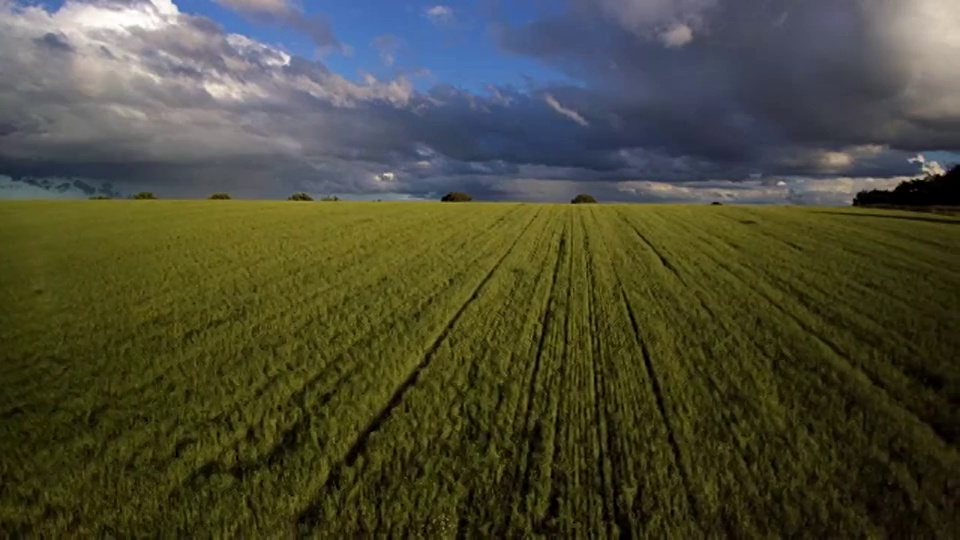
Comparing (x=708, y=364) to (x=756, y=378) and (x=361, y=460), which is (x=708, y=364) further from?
(x=361, y=460)

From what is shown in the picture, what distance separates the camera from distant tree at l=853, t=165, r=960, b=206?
219 ft

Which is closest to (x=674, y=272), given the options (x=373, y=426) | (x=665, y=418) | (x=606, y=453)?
(x=665, y=418)

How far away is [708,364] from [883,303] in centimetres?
713

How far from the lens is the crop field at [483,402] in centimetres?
639

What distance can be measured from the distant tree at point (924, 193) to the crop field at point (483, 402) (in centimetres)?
6076

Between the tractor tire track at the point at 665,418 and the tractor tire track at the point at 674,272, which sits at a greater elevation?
the tractor tire track at the point at 674,272

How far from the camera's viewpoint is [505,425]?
8148 mm

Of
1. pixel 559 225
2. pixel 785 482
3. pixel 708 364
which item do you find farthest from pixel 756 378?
pixel 559 225

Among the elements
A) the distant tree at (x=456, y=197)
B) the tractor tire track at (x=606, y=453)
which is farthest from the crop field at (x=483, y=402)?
the distant tree at (x=456, y=197)

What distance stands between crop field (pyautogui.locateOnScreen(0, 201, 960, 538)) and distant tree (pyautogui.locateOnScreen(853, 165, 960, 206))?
60762mm

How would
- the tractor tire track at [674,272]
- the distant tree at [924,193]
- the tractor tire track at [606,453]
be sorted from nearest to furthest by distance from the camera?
the tractor tire track at [606,453] < the tractor tire track at [674,272] < the distant tree at [924,193]

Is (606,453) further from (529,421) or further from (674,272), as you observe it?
(674,272)

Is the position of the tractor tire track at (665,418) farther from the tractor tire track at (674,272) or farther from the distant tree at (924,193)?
the distant tree at (924,193)

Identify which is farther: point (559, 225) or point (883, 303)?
point (559, 225)
